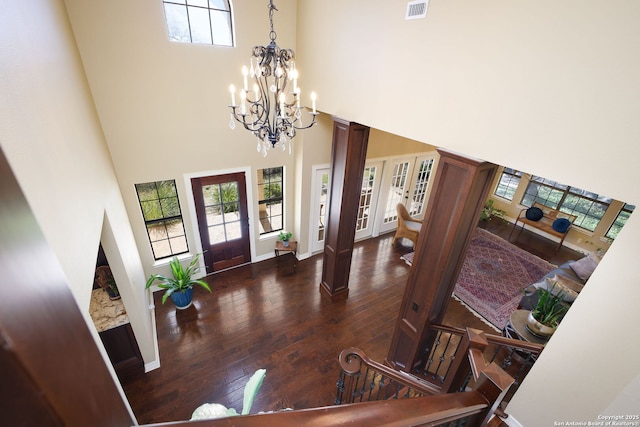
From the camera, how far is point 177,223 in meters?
4.78

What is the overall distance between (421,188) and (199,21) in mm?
5649

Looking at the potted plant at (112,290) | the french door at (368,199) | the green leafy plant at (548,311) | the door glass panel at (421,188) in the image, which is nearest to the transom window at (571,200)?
the door glass panel at (421,188)

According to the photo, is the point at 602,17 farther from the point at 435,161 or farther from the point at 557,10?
the point at 435,161

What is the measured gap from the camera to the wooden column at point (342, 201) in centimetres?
382

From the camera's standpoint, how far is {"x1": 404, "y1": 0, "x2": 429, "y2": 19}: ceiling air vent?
241 cm

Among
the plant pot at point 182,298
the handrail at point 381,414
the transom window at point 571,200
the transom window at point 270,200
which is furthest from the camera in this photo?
the transom window at point 571,200

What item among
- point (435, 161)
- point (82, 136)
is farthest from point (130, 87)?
point (435, 161)

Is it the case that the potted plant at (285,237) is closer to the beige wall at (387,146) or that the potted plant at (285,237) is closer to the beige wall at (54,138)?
the beige wall at (387,146)

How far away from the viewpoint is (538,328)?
134 inches

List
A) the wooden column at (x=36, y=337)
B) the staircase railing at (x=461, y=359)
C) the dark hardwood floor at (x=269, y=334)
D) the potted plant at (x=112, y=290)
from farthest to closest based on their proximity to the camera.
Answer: the potted plant at (x=112, y=290) → the dark hardwood floor at (x=269, y=334) → the staircase railing at (x=461, y=359) → the wooden column at (x=36, y=337)

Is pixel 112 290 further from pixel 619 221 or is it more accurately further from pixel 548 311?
pixel 619 221

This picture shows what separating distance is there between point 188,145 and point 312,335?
3.35 metres

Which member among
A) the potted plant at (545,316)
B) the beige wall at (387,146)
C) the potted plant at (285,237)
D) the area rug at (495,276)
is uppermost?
the beige wall at (387,146)

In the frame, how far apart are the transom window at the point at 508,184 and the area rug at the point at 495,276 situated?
6.05 feet
